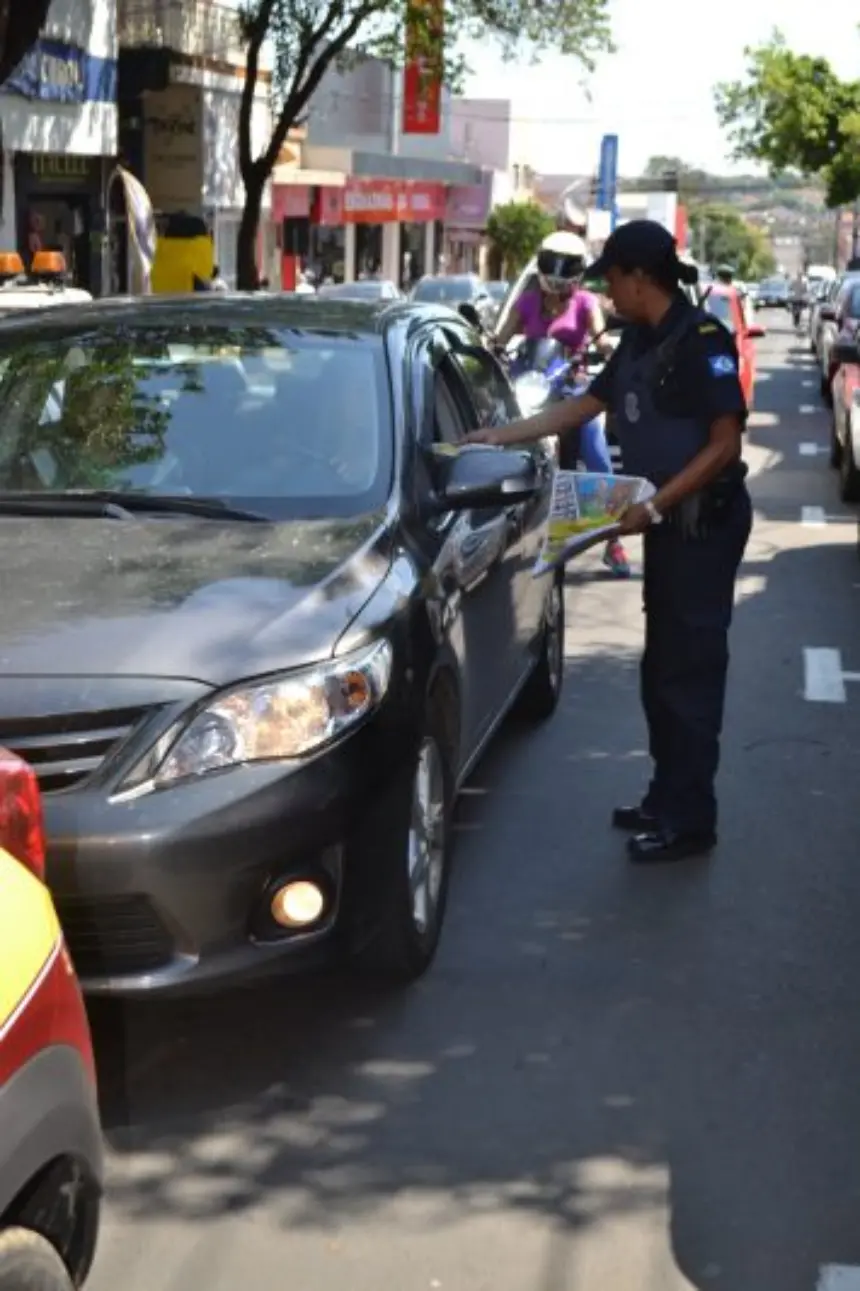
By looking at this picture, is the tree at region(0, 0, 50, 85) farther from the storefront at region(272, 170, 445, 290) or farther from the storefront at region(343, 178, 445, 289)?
the storefront at region(343, 178, 445, 289)

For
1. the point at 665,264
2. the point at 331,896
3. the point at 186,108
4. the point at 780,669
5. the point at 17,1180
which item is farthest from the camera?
the point at 186,108

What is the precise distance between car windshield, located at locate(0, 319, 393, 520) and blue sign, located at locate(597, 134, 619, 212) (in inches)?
2437

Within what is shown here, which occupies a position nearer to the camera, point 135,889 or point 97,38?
point 135,889

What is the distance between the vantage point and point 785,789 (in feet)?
22.8

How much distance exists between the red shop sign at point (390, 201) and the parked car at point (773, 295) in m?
30.1

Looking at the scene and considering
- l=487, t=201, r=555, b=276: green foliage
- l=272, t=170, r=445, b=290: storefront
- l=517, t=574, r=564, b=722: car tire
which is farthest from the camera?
l=487, t=201, r=555, b=276: green foliage

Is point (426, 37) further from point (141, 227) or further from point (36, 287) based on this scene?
point (36, 287)

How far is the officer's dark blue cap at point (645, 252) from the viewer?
5.78 metres

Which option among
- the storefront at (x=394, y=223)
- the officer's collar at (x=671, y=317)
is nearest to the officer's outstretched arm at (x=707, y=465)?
the officer's collar at (x=671, y=317)

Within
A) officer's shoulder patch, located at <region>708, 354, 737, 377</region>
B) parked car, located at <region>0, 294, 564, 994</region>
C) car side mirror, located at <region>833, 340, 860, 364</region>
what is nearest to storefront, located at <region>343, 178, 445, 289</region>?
car side mirror, located at <region>833, 340, 860, 364</region>

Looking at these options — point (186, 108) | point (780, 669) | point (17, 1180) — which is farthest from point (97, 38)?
point (17, 1180)

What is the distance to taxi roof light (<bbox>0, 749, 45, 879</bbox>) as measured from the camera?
9.34ft

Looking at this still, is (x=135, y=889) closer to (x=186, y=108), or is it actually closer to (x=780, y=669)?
(x=780, y=669)

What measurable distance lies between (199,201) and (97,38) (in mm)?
5120
